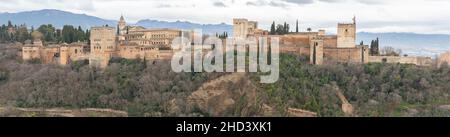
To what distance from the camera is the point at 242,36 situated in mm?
17422

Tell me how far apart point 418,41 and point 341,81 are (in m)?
7.83

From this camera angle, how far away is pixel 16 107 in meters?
15.1

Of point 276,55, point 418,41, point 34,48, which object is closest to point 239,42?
point 276,55

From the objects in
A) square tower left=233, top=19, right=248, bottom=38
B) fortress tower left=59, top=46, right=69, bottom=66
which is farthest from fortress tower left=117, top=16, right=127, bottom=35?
square tower left=233, top=19, right=248, bottom=38

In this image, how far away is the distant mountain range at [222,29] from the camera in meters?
18.8

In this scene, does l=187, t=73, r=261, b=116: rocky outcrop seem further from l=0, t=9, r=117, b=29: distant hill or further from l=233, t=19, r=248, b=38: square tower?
l=0, t=9, r=117, b=29: distant hill

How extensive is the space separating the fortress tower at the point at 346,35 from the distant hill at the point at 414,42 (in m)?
0.66

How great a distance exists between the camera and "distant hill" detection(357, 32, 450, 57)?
1834cm

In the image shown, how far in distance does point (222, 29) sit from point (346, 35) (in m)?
4.05

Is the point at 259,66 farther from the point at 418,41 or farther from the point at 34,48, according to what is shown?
the point at 418,41

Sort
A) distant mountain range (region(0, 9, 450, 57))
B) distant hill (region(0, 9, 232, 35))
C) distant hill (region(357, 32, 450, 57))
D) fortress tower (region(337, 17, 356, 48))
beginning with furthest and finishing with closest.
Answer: distant hill (region(0, 9, 232, 35)) → distant mountain range (region(0, 9, 450, 57)) → distant hill (region(357, 32, 450, 57)) → fortress tower (region(337, 17, 356, 48))

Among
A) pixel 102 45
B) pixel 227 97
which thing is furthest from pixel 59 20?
pixel 227 97

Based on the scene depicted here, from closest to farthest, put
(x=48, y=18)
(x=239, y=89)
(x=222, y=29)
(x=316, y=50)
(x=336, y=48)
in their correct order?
(x=239, y=89)
(x=316, y=50)
(x=336, y=48)
(x=222, y=29)
(x=48, y=18)

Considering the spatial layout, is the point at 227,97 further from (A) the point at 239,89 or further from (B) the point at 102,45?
(B) the point at 102,45
